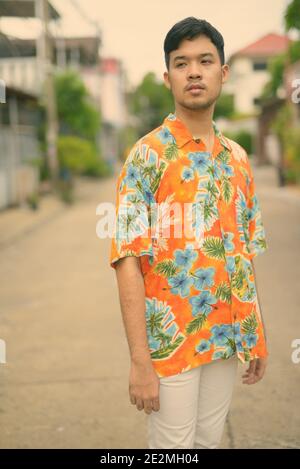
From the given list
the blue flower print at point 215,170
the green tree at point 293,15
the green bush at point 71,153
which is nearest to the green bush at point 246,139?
the green bush at point 71,153

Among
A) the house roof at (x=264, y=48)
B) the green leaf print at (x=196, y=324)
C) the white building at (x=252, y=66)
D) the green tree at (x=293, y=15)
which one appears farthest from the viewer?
the white building at (x=252, y=66)

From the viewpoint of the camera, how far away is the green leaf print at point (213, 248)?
1.80m

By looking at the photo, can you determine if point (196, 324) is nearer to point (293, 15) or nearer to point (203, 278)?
point (203, 278)

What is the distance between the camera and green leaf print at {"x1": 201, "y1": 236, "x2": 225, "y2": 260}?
1802mm

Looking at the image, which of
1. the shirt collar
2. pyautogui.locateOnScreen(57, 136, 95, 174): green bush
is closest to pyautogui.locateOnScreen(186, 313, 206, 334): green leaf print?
the shirt collar

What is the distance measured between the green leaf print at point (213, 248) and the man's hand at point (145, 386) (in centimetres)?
41

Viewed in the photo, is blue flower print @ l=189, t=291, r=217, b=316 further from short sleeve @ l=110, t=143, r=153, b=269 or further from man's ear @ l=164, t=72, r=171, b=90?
man's ear @ l=164, t=72, r=171, b=90

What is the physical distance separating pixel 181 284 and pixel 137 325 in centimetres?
20

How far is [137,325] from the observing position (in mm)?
1732

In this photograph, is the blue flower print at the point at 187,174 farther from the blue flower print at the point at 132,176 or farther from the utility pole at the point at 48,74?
the utility pole at the point at 48,74

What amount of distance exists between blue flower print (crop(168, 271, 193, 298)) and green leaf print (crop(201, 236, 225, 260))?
0.34 feet

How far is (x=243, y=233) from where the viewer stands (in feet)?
6.26

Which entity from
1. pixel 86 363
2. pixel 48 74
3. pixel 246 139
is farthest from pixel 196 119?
pixel 246 139
